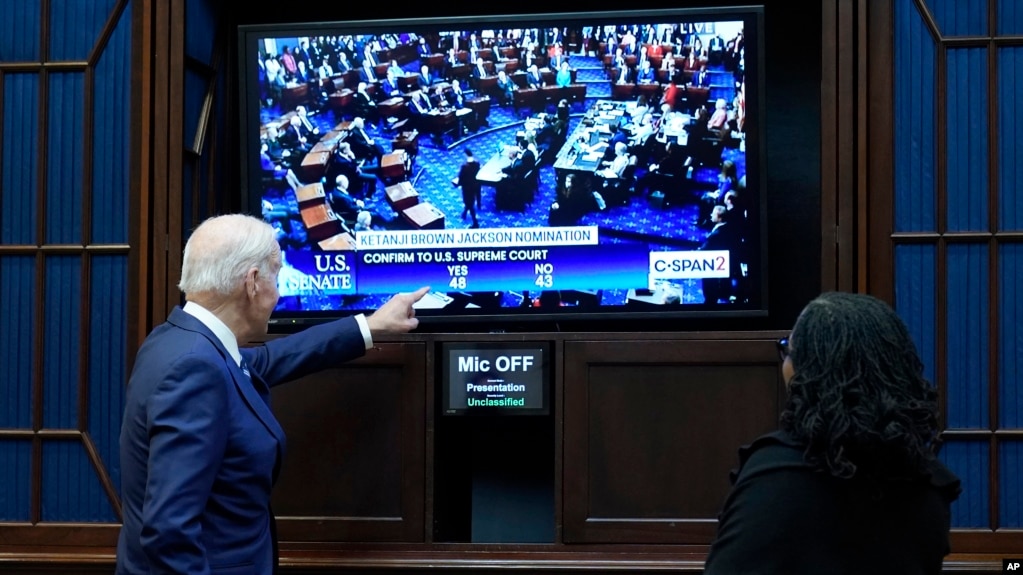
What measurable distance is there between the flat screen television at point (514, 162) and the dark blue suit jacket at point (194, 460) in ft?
3.26

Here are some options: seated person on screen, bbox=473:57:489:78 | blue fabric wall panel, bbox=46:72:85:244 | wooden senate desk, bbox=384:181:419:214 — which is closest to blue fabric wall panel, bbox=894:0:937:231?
seated person on screen, bbox=473:57:489:78

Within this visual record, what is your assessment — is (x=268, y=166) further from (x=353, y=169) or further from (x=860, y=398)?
(x=860, y=398)

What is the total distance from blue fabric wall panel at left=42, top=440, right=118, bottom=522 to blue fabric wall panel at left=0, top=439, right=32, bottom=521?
0.06 meters

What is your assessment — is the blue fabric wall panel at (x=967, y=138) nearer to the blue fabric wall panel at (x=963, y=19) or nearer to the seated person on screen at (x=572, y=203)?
the blue fabric wall panel at (x=963, y=19)

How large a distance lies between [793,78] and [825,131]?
0.67m

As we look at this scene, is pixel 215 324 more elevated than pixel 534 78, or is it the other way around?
pixel 534 78

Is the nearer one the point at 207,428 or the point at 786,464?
the point at 786,464

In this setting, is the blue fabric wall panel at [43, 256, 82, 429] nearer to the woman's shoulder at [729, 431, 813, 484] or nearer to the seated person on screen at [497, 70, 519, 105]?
the seated person on screen at [497, 70, 519, 105]

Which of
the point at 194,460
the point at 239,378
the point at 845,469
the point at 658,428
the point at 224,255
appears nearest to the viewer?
the point at 845,469

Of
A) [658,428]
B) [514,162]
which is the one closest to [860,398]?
[658,428]

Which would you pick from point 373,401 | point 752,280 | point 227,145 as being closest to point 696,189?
point 752,280

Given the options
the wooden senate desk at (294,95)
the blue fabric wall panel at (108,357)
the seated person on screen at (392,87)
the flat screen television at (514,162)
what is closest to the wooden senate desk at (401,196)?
the flat screen television at (514,162)

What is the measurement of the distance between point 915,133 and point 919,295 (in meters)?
0.45

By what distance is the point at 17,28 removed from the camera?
3193 mm
